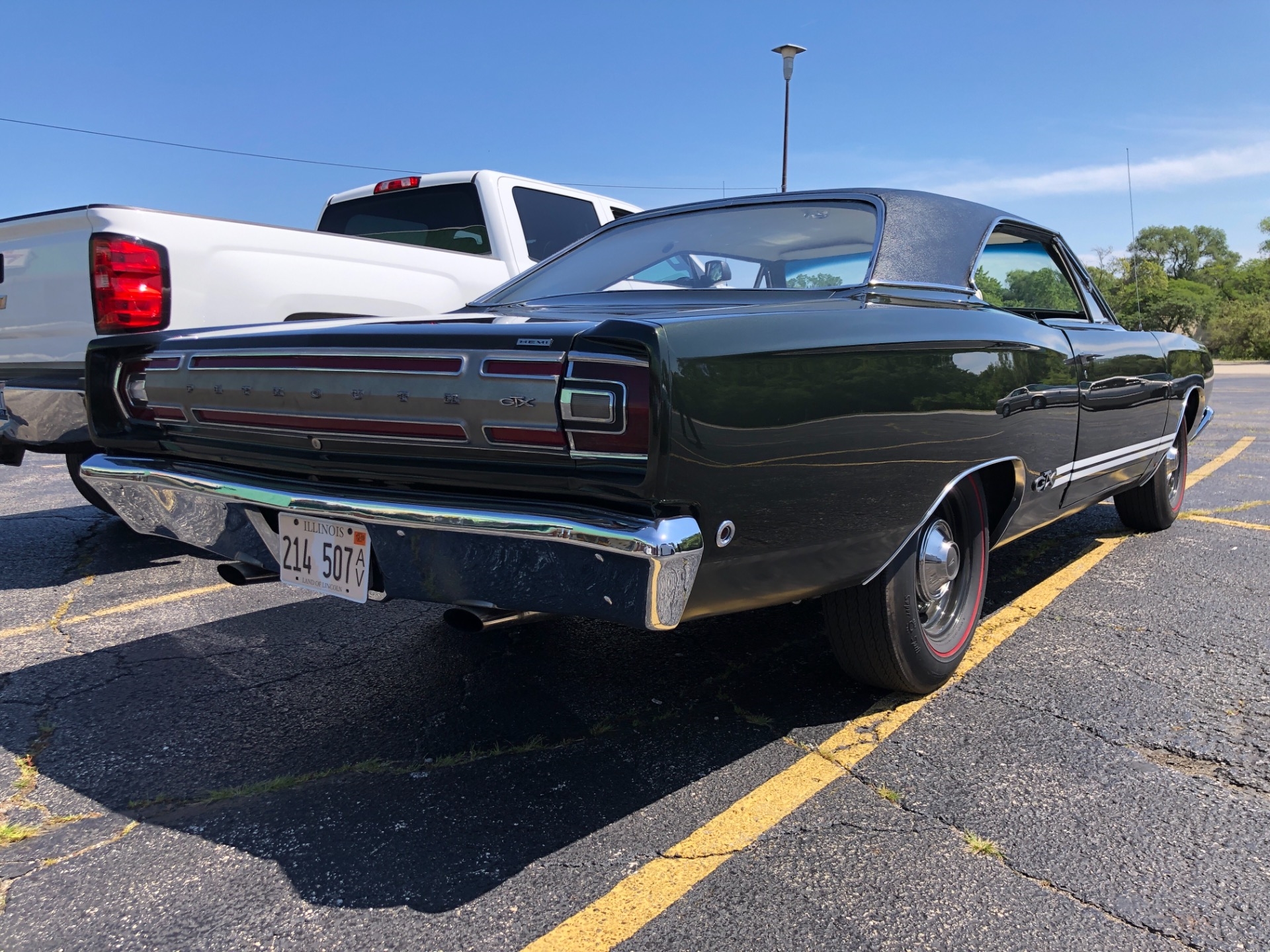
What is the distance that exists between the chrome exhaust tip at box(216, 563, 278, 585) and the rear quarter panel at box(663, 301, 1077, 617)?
130cm

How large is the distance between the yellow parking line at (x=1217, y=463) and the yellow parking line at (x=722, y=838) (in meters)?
4.81

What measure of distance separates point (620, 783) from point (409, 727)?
0.68 meters

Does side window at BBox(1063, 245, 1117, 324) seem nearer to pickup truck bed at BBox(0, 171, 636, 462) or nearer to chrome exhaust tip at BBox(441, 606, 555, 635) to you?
pickup truck bed at BBox(0, 171, 636, 462)

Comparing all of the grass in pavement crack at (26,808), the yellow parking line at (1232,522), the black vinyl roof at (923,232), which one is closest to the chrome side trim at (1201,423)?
the yellow parking line at (1232,522)

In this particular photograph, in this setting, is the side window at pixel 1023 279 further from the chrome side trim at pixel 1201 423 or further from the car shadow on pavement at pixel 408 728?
the chrome side trim at pixel 1201 423

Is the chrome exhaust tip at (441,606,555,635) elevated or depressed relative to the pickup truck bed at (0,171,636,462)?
depressed

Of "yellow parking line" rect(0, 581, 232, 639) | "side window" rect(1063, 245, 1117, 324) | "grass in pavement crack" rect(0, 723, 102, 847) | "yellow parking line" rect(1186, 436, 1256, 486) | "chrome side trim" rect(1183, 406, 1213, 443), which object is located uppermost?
"side window" rect(1063, 245, 1117, 324)

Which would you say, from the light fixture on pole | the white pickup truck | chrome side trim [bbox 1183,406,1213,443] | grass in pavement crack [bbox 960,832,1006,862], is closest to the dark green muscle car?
grass in pavement crack [bbox 960,832,1006,862]

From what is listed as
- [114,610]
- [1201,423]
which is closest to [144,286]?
[114,610]

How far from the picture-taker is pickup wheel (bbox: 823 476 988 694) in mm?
2580

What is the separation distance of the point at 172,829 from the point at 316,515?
2.49 ft

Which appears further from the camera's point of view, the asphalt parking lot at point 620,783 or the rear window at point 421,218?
the rear window at point 421,218

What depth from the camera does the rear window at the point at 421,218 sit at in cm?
599

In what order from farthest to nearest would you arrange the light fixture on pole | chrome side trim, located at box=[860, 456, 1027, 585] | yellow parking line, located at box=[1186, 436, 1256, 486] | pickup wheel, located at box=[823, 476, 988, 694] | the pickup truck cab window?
the light fixture on pole
yellow parking line, located at box=[1186, 436, 1256, 486]
the pickup truck cab window
pickup wheel, located at box=[823, 476, 988, 694]
chrome side trim, located at box=[860, 456, 1027, 585]
